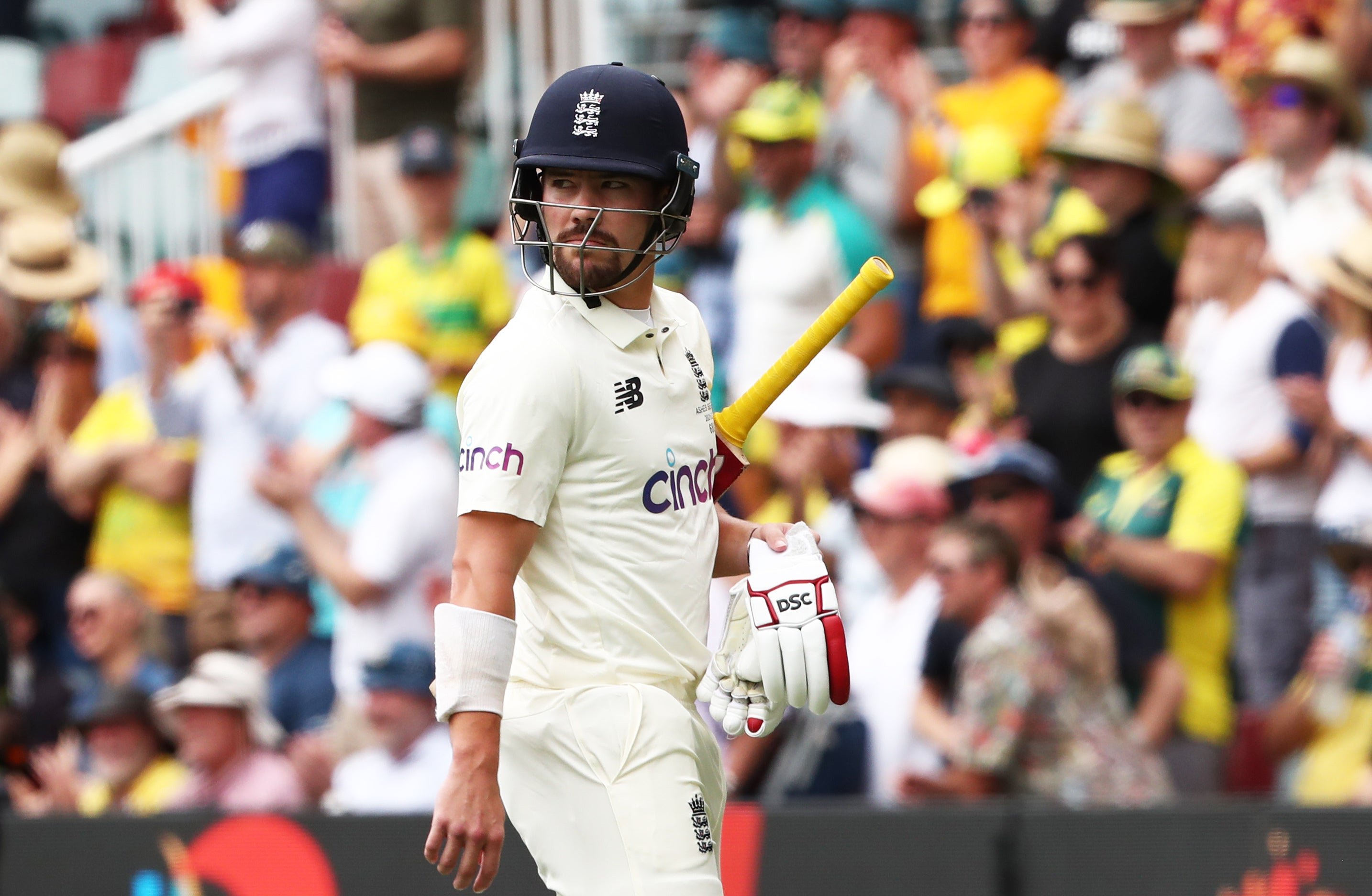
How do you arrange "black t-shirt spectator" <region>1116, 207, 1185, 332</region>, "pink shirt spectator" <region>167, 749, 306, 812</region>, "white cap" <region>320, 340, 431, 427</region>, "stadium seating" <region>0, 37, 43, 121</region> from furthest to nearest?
"stadium seating" <region>0, 37, 43, 121</region>
"white cap" <region>320, 340, 431, 427</region>
"black t-shirt spectator" <region>1116, 207, 1185, 332</region>
"pink shirt spectator" <region>167, 749, 306, 812</region>

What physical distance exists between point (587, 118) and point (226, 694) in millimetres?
4484

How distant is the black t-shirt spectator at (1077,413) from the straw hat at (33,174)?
20.6ft

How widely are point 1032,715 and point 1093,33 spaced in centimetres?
379

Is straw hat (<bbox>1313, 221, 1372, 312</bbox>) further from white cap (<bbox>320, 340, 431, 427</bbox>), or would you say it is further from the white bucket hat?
the white bucket hat

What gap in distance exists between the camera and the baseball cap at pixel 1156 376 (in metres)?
6.91

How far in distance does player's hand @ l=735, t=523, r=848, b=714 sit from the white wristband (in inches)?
19.7

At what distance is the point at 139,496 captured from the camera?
9125 millimetres

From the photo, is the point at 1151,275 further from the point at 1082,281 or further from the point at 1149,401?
the point at 1149,401

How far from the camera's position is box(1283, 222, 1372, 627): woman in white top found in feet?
21.6

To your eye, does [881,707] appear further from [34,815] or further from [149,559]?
[149,559]

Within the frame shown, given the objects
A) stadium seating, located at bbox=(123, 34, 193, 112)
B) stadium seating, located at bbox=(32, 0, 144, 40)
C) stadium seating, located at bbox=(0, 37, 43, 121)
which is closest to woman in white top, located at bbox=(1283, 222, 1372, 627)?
stadium seating, located at bbox=(123, 34, 193, 112)

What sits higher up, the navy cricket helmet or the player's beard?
the navy cricket helmet

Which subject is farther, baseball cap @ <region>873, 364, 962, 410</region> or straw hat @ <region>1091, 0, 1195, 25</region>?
straw hat @ <region>1091, 0, 1195, 25</region>

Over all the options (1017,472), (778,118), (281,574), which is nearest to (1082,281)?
(1017,472)
